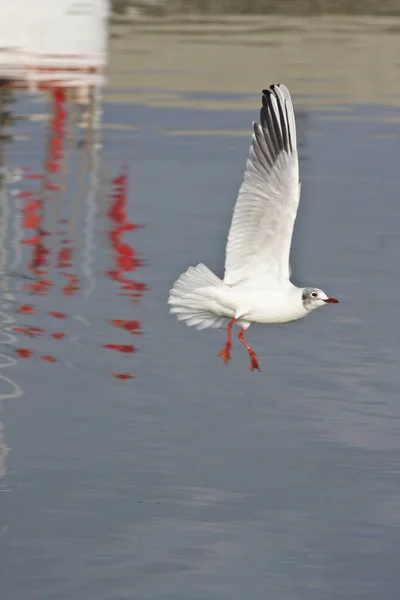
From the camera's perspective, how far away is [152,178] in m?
19.7

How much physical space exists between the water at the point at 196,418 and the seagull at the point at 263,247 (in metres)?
0.70

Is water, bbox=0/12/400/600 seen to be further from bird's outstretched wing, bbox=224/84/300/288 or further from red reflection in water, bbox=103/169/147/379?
bird's outstretched wing, bbox=224/84/300/288

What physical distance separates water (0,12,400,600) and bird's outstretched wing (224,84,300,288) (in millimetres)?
1061

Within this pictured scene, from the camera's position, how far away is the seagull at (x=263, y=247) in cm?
1032

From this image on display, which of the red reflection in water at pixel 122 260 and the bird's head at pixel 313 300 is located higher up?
the bird's head at pixel 313 300

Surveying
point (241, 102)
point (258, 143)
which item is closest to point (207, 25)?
point (241, 102)

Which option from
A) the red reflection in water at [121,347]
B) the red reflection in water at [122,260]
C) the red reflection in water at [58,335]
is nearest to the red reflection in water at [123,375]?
the red reflection in water at [122,260]

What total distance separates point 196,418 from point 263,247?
1102 millimetres

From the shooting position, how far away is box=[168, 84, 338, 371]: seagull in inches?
406

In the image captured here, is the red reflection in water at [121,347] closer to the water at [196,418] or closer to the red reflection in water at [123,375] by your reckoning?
the water at [196,418]

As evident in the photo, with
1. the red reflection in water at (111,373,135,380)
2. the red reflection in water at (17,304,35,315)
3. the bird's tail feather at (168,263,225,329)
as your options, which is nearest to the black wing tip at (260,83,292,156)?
the bird's tail feather at (168,263,225,329)

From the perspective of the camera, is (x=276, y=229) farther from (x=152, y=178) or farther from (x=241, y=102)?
(x=241, y=102)

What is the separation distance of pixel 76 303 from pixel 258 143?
3554mm

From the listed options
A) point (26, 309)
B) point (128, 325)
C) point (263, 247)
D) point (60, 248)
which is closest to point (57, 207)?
point (60, 248)
